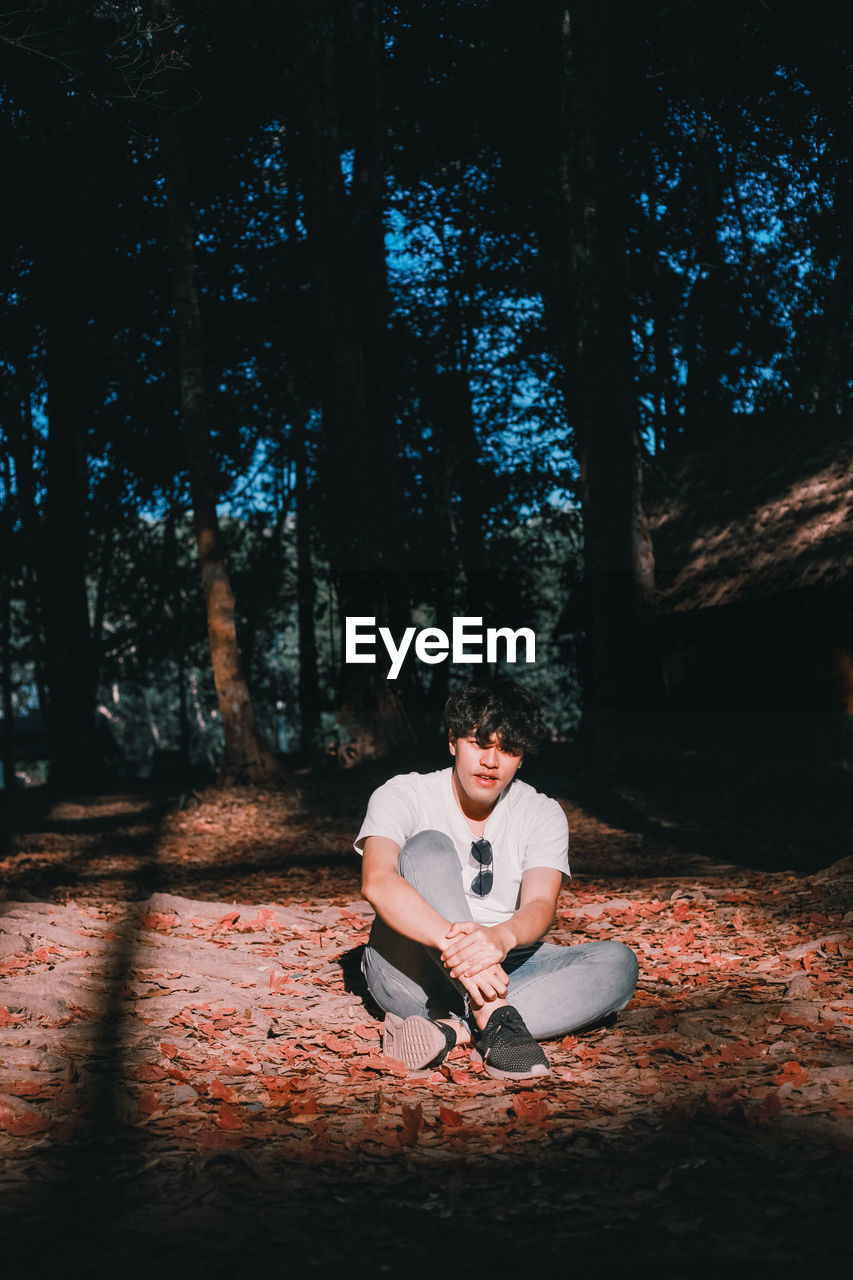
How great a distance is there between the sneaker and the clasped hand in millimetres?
303

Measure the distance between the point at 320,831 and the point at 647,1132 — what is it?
992 centimetres

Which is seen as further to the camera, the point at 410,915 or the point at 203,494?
the point at 203,494

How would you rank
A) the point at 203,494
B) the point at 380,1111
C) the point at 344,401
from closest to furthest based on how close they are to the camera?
1. the point at 380,1111
2. the point at 203,494
3. the point at 344,401

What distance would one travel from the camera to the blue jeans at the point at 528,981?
16.6 feet

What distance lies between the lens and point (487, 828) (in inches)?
203

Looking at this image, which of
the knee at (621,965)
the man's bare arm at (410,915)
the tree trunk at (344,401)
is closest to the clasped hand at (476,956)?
the man's bare arm at (410,915)

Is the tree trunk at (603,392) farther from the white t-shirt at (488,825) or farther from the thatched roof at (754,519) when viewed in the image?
the white t-shirt at (488,825)

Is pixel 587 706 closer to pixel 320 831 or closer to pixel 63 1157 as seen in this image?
pixel 320 831

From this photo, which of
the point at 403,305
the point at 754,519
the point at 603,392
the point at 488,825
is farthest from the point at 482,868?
the point at 403,305

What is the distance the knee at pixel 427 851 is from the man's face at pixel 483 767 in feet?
0.80

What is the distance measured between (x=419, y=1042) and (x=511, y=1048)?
41 cm

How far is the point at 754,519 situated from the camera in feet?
53.2

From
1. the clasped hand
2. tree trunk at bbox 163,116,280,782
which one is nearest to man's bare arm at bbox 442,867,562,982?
the clasped hand

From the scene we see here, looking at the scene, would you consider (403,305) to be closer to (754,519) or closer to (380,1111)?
(754,519)
